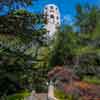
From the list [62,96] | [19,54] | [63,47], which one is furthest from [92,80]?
[19,54]

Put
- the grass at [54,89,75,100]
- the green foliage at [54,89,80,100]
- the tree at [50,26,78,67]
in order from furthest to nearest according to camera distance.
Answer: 1. the tree at [50,26,78,67]
2. the grass at [54,89,75,100]
3. the green foliage at [54,89,80,100]

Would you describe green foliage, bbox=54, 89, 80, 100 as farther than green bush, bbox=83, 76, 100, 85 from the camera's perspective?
No

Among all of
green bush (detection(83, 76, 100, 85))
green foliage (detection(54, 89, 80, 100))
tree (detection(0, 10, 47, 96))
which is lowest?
green foliage (detection(54, 89, 80, 100))

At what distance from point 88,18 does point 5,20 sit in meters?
24.5

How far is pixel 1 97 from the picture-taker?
7.61 m

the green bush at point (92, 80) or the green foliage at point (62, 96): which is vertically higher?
the green bush at point (92, 80)

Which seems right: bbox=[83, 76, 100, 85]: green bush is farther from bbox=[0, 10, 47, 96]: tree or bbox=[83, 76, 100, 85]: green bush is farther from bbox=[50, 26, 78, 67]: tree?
bbox=[0, 10, 47, 96]: tree

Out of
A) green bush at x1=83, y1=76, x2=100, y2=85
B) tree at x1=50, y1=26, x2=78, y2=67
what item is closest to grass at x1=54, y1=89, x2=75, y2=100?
green bush at x1=83, y1=76, x2=100, y2=85

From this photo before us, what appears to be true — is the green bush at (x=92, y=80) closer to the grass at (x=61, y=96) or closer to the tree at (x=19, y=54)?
the grass at (x=61, y=96)

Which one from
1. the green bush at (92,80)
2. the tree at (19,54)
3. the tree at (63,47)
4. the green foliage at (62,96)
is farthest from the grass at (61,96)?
the tree at (19,54)

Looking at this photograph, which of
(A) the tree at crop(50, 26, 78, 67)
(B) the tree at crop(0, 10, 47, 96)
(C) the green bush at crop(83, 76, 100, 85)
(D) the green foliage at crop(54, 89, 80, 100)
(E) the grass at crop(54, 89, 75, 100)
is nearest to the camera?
(B) the tree at crop(0, 10, 47, 96)

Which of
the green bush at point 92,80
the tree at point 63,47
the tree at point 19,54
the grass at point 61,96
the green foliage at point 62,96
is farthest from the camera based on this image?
the tree at point 63,47

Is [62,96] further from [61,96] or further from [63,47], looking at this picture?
[63,47]

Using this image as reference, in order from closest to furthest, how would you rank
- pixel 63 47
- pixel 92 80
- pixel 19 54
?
1. pixel 19 54
2. pixel 92 80
3. pixel 63 47
